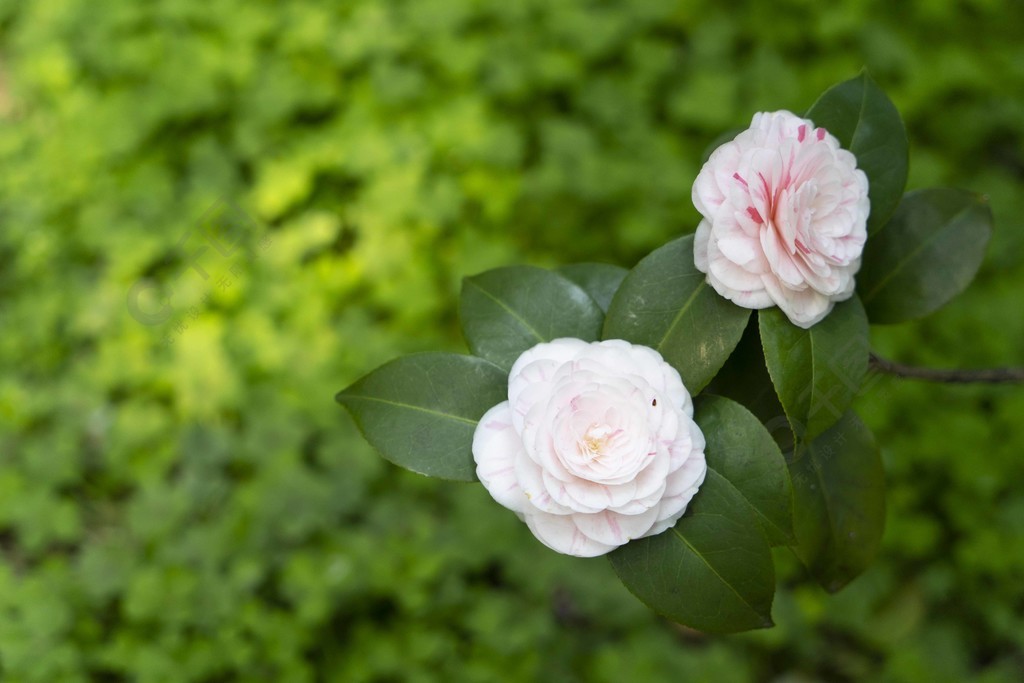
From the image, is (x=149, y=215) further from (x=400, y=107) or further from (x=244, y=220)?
(x=400, y=107)

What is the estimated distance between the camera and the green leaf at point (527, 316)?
77 centimetres

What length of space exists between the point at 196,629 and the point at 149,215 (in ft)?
3.46

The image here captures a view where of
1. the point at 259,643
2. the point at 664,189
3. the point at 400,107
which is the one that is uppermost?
the point at 400,107

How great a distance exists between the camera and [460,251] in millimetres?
2037

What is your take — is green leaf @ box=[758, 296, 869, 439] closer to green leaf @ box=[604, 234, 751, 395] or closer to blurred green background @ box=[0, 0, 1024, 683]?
green leaf @ box=[604, 234, 751, 395]

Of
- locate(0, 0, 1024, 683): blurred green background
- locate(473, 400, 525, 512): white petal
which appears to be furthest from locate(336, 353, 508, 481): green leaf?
locate(0, 0, 1024, 683): blurred green background

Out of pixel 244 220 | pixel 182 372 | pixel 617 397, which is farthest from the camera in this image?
pixel 244 220

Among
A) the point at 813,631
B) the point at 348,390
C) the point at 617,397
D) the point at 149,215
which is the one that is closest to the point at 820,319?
the point at 617,397

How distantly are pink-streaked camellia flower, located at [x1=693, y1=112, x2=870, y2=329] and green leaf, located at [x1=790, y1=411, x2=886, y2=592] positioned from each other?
0.20 metres

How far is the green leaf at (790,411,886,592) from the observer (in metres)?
0.84

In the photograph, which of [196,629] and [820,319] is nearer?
[820,319]
